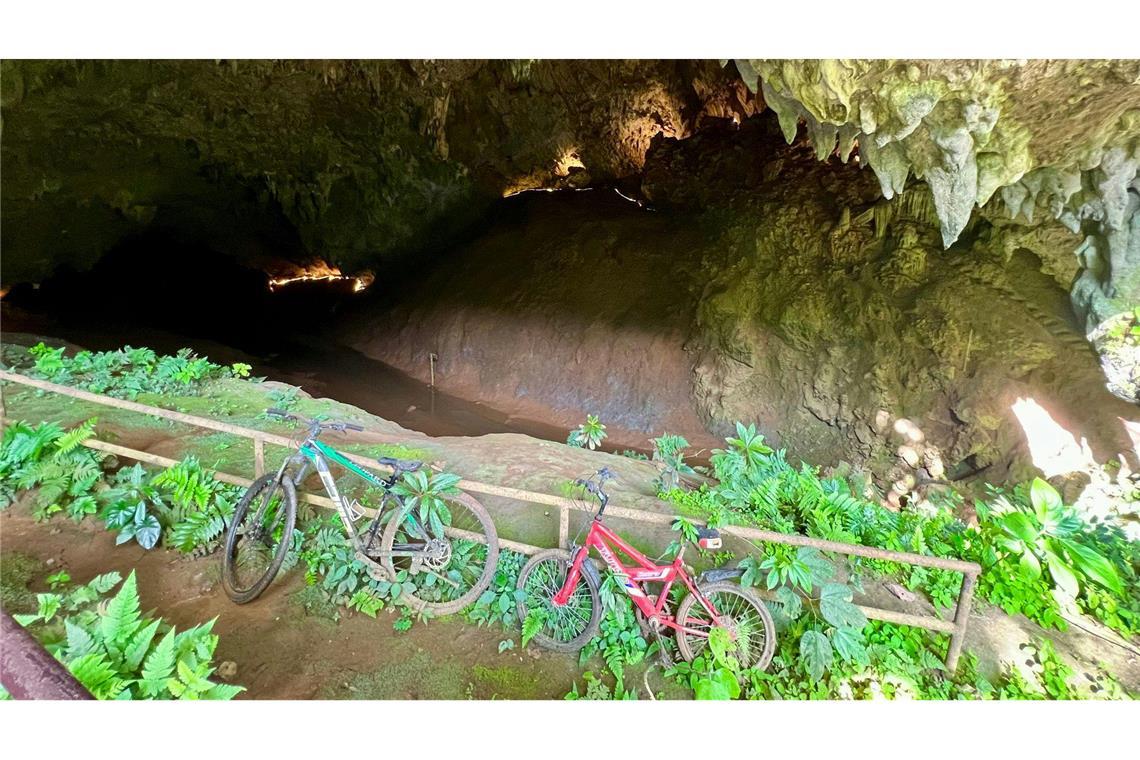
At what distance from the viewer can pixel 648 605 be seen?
325cm

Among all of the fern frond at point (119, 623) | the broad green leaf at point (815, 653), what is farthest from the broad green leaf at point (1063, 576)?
the fern frond at point (119, 623)

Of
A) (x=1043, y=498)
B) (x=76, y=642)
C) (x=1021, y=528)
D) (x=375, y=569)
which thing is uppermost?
(x=1043, y=498)

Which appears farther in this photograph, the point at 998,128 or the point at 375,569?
the point at 998,128

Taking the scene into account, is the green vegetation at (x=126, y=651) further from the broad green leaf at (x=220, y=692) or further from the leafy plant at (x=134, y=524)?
the leafy plant at (x=134, y=524)

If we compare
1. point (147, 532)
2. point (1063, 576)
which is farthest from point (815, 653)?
point (147, 532)

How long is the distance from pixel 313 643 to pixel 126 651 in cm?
89

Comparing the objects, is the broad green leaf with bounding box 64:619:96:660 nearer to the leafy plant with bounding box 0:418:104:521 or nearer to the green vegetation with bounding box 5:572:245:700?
the green vegetation with bounding box 5:572:245:700

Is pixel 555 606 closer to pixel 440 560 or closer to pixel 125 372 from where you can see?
pixel 440 560

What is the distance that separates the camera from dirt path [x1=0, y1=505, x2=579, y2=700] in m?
3.05

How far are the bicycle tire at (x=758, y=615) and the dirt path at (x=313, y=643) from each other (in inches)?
26.9

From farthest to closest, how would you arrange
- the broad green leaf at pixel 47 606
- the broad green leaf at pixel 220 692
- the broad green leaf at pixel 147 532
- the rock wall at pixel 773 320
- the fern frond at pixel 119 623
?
the rock wall at pixel 773 320 → the broad green leaf at pixel 147 532 → the broad green leaf at pixel 47 606 → the fern frond at pixel 119 623 → the broad green leaf at pixel 220 692

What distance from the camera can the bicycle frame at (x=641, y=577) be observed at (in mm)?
3203

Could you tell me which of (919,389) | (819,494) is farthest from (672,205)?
(819,494)

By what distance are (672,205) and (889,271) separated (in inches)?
201
